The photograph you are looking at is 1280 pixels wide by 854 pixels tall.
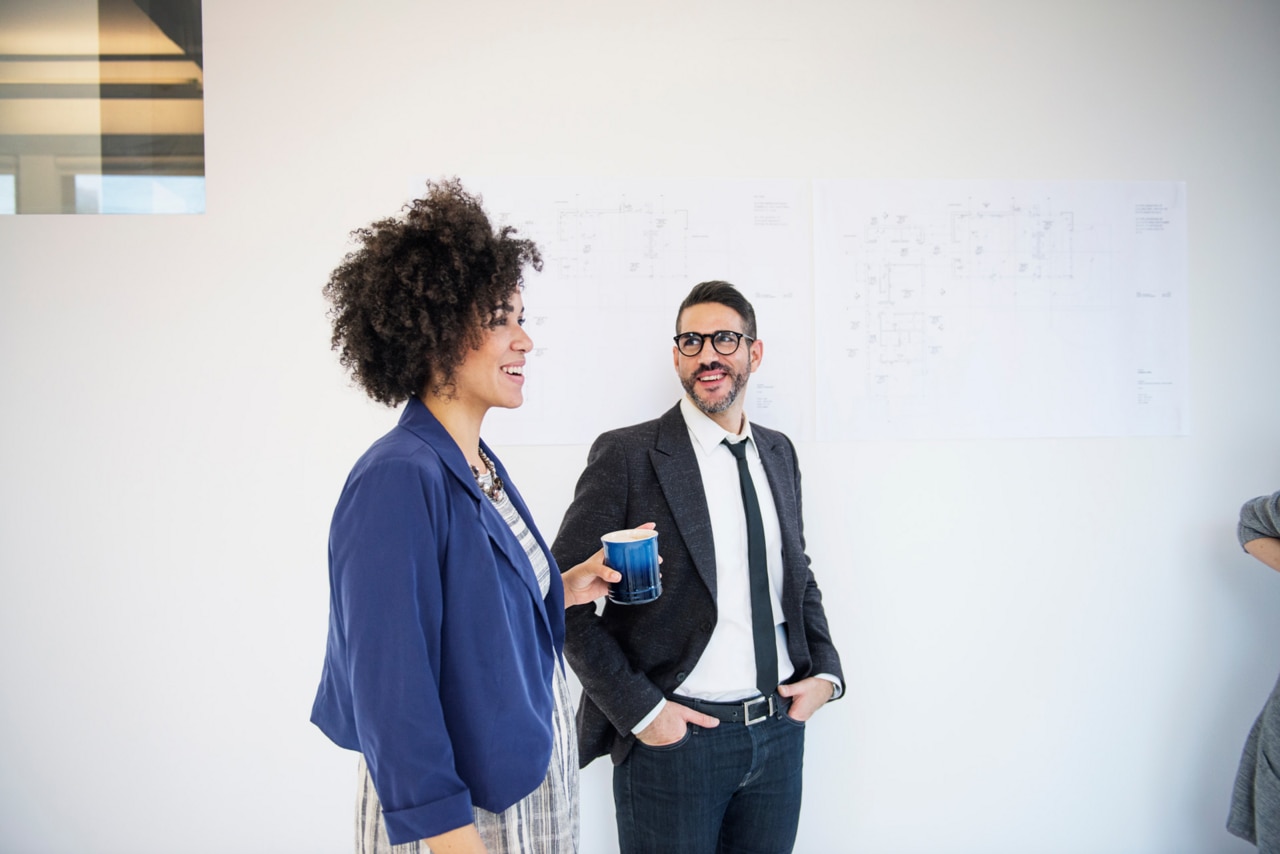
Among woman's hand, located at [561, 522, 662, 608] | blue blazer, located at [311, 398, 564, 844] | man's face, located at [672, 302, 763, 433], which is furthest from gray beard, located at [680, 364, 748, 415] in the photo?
blue blazer, located at [311, 398, 564, 844]

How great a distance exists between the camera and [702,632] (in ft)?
5.64

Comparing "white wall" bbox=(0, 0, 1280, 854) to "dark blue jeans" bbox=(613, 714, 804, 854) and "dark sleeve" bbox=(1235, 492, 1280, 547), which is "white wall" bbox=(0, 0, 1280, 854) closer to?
"dark sleeve" bbox=(1235, 492, 1280, 547)

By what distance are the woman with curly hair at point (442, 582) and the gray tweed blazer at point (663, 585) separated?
37cm

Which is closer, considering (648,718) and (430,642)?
(430,642)

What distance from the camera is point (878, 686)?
7.73 ft

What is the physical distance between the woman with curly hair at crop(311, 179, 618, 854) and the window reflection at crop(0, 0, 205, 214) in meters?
1.51

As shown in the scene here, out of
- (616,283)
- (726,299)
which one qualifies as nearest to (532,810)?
(726,299)

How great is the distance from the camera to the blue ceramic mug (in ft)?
4.66

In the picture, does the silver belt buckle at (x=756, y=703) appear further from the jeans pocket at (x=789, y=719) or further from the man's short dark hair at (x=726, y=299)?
the man's short dark hair at (x=726, y=299)

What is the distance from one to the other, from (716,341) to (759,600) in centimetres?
61

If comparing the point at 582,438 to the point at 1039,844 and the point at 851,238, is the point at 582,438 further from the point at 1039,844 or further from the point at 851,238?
the point at 1039,844

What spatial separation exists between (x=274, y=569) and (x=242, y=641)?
23 cm

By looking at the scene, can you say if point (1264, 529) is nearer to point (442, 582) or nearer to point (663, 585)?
point (663, 585)

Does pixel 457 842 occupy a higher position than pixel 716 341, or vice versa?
pixel 716 341
